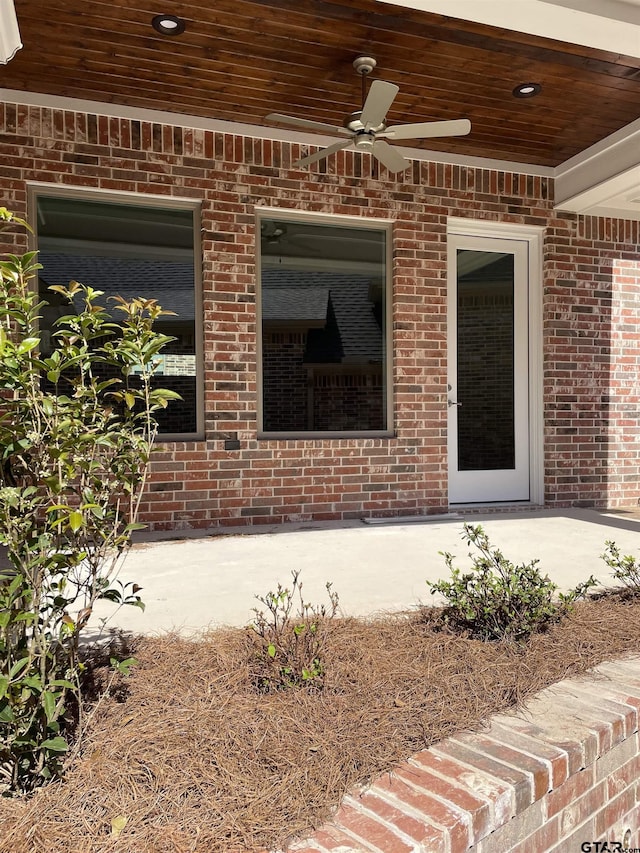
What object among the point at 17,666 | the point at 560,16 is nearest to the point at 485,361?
the point at 560,16

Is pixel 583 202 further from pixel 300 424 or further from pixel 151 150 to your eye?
pixel 151 150

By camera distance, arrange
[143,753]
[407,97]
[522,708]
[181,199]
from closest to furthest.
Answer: [143,753] < [522,708] < [407,97] < [181,199]

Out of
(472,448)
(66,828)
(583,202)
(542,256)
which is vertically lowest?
(66,828)

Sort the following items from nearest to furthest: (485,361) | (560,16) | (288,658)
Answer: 1. (288,658)
2. (560,16)
3. (485,361)

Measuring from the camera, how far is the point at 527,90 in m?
4.42

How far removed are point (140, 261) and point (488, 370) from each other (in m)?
3.27

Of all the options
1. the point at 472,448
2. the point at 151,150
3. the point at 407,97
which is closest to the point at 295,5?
the point at 407,97

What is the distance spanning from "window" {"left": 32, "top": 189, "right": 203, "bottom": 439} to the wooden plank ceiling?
0.78 metres

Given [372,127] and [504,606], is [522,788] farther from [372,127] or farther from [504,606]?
[372,127]

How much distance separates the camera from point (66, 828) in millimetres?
1243

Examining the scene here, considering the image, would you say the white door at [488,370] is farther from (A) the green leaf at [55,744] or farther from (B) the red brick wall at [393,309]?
(A) the green leaf at [55,744]

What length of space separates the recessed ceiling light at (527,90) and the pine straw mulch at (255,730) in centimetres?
377

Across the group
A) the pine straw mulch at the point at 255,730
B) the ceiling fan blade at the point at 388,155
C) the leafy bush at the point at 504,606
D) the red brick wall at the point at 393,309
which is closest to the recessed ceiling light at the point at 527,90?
the ceiling fan blade at the point at 388,155

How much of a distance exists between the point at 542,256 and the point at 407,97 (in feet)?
7.27
